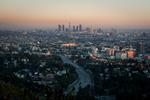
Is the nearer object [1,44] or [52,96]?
[52,96]

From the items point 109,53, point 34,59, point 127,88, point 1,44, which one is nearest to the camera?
point 127,88

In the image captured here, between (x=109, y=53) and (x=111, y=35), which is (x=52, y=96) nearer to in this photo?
(x=109, y=53)

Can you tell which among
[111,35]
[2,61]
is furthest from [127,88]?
[111,35]

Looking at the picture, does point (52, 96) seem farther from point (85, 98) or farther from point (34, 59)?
point (34, 59)

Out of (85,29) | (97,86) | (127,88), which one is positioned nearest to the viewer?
(127,88)

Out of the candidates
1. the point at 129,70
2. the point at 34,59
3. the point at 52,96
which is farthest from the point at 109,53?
the point at 52,96

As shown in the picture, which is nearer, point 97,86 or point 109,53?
point 97,86

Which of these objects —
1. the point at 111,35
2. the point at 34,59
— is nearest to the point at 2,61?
the point at 34,59

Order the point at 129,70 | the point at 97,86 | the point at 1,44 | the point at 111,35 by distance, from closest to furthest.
Result: 1. the point at 97,86
2. the point at 129,70
3. the point at 1,44
4. the point at 111,35

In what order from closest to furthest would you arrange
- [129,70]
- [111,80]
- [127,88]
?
[127,88] → [111,80] → [129,70]
